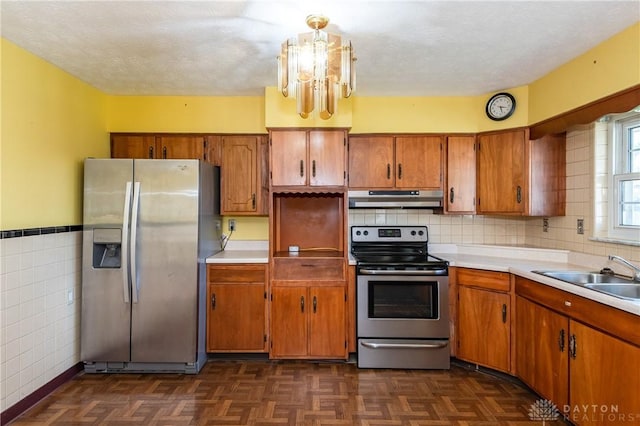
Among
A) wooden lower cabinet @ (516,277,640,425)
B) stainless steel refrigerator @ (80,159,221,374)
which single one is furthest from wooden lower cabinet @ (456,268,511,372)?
stainless steel refrigerator @ (80,159,221,374)

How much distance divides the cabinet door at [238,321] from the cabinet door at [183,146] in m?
1.27

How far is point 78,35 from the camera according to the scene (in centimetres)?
234

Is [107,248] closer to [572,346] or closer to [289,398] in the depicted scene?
[289,398]

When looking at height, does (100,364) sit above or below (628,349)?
below

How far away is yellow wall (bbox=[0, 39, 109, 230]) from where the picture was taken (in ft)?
7.86

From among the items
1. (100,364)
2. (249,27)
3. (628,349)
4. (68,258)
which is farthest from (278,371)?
(249,27)

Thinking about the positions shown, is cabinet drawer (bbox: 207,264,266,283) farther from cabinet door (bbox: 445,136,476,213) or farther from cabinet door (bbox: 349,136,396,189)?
cabinet door (bbox: 445,136,476,213)

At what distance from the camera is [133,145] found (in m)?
3.52

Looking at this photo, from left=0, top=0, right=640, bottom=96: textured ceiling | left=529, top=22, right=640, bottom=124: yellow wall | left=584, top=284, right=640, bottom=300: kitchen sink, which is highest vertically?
left=0, top=0, right=640, bottom=96: textured ceiling

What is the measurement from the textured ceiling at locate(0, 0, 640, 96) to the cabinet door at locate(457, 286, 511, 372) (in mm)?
1770

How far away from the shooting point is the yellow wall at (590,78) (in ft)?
7.09

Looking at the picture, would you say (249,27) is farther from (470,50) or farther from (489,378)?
(489,378)

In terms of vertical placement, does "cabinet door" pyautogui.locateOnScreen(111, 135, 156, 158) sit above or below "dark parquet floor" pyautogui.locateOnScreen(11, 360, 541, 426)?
above

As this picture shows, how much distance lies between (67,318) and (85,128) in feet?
5.09
